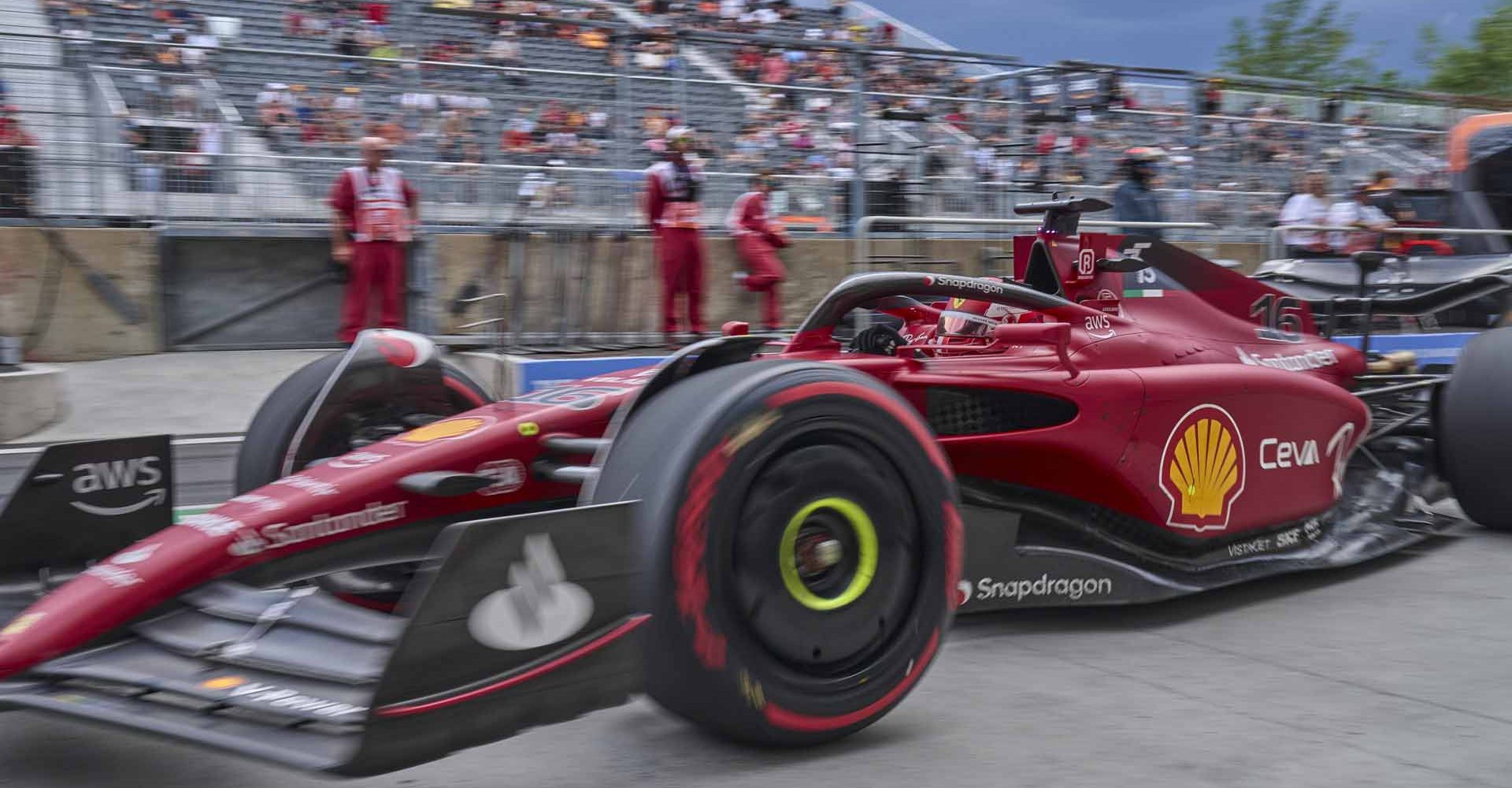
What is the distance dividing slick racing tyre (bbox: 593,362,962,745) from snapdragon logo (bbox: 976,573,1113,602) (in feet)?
2.32

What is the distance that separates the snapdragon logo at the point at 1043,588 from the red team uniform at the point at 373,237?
6.51 m

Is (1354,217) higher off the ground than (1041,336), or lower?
higher

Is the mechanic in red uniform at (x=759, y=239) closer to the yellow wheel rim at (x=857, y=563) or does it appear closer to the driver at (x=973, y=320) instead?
the driver at (x=973, y=320)

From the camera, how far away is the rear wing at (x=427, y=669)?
222cm

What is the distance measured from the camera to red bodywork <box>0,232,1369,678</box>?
288cm

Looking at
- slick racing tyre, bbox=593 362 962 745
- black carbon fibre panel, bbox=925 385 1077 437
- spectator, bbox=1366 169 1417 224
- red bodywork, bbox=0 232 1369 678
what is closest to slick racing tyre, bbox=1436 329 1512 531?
red bodywork, bbox=0 232 1369 678

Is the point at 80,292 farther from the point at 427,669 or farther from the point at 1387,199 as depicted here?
the point at 1387,199

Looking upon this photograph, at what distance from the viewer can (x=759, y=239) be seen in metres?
10.7

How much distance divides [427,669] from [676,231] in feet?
25.8

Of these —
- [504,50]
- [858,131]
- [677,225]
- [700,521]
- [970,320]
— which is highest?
[504,50]

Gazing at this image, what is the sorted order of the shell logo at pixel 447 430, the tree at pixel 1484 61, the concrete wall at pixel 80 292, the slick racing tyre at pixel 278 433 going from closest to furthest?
the shell logo at pixel 447 430
the slick racing tyre at pixel 278 433
the concrete wall at pixel 80 292
the tree at pixel 1484 61

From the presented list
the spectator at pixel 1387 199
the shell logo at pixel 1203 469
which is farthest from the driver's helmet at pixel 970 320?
the spectator at pixel 1387 199

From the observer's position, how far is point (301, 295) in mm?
10867

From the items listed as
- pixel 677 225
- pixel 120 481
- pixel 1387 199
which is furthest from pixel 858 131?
pixel 120 481
